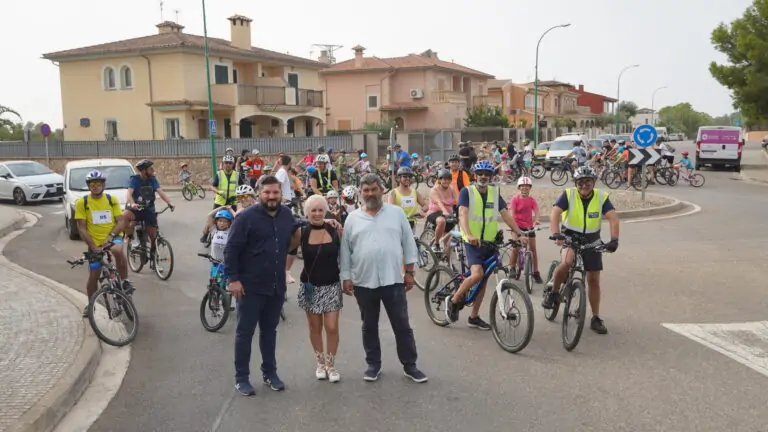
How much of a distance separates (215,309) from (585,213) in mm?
4210

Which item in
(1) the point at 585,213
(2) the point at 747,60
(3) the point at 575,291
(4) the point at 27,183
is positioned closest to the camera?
(3) the point at 575,291

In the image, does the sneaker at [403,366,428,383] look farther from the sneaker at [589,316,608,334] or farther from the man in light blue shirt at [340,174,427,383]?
the sneaker at [589,316,608,334]

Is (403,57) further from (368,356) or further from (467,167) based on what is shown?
(368,356)

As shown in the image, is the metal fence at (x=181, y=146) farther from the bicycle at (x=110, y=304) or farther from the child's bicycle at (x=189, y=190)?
the bicycle at (x=110, y=304)

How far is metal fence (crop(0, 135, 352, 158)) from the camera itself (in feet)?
107

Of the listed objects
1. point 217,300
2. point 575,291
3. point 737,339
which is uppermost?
point 575,291

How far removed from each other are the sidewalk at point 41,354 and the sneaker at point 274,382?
5.20ft

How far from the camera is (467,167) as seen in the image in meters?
11.5

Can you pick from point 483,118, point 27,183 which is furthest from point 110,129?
point 483,118

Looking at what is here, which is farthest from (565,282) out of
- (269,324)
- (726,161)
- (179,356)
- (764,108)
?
(764,108)

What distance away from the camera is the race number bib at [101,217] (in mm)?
7898

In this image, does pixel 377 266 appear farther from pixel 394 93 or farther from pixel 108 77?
pixel 394 93

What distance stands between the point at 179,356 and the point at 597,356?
4.09 meters

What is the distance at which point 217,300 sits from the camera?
7781 mm
